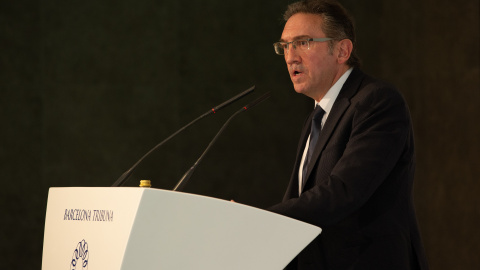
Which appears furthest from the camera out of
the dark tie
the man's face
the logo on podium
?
the man's face

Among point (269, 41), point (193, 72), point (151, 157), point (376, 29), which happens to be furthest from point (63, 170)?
point (376, 29)

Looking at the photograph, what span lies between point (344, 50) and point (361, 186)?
30.0 inches

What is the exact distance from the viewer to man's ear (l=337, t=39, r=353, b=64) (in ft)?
8.16

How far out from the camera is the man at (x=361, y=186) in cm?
187

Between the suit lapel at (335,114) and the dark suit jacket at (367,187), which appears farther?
the suit lapel at (335,114)

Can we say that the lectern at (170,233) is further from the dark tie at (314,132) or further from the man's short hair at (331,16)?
the man's short hair at (331,16)

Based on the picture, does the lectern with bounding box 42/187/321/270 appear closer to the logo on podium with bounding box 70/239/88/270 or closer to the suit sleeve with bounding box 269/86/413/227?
the logo on podium with bounding box 70/239/88/270

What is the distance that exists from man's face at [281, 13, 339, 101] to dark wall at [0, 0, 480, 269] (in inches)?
56.1

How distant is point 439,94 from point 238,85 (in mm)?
1358

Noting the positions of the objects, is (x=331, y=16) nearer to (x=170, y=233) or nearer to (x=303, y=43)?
(x=303, y=43)

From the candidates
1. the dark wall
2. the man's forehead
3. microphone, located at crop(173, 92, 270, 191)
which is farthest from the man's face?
the dark wall

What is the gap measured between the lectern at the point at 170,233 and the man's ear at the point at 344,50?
1032mm

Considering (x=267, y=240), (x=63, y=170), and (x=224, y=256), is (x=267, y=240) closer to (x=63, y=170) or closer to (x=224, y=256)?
(x=224, y=256)

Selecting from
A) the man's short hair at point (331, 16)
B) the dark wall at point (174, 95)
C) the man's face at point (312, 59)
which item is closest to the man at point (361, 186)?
the man's face at point (312, 59)
